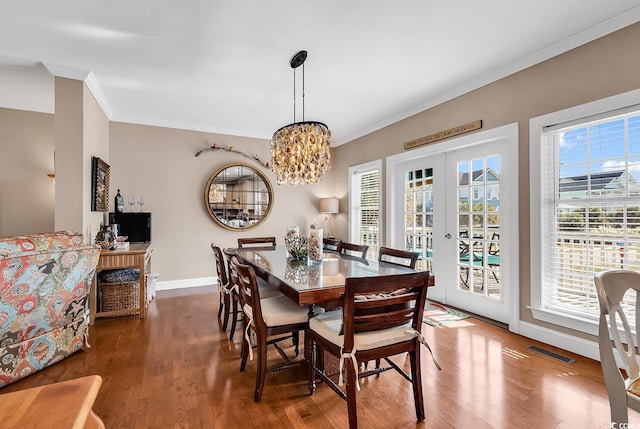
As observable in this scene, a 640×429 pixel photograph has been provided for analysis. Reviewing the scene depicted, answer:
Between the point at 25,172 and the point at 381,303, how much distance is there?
517cm

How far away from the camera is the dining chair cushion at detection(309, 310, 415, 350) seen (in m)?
1.68

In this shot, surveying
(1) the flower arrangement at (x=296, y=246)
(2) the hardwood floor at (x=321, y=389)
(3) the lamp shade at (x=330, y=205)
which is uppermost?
(3) the lamp shade at (x=330, y=205)

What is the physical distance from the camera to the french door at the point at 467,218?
322 cm

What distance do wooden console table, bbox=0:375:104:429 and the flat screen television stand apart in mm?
3758

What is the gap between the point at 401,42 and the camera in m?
2.70

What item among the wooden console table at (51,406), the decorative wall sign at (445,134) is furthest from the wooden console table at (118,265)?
the decorative wall sign at (445,134)

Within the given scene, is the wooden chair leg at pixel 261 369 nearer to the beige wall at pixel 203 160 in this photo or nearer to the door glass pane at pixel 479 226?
the beige wall at pixel 203 160

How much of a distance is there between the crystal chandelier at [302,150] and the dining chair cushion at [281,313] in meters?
1.21

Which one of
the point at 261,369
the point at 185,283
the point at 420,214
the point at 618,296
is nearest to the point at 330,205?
the point at 420,214

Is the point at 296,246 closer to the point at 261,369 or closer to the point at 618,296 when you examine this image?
the point at 261,369

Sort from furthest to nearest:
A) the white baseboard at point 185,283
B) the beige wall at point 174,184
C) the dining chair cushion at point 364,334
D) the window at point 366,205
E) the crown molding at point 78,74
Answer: the window at point 366,205 < the white baseboard at point 185,283 < the beige wall at point 174,184 < the crown molding at point 78,74 < the dining chair cushion at point 364,334

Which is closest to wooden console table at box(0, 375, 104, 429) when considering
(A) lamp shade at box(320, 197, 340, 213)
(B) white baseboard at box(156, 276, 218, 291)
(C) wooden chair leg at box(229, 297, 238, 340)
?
(C) wooden chair leg at box(229, 297, 238, 340)

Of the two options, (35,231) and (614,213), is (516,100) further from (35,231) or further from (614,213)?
(35,231)

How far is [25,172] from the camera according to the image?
4270mm
